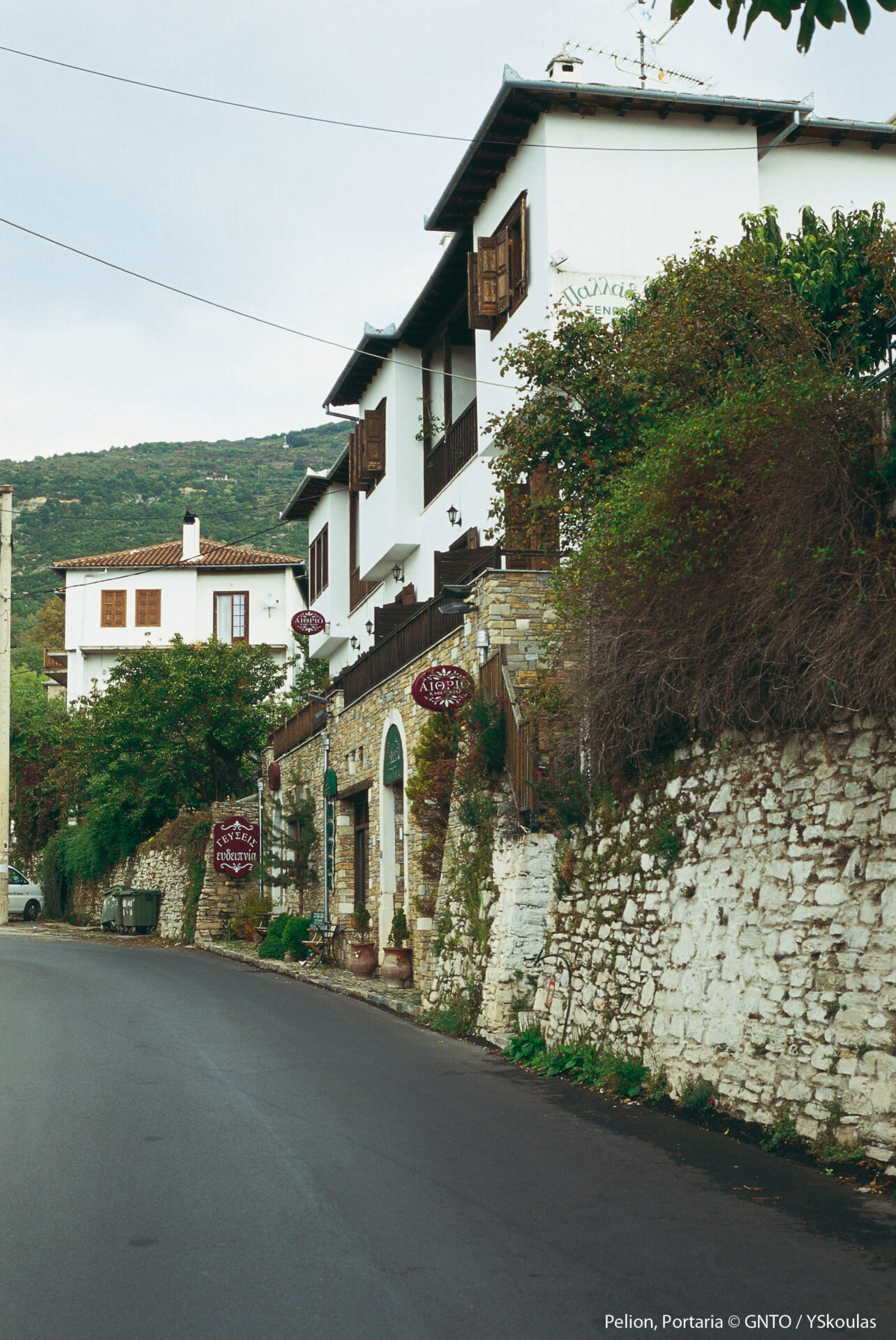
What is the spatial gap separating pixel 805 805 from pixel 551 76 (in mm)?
15421

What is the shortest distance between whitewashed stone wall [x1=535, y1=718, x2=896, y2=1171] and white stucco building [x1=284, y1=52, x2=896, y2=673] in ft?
26.5

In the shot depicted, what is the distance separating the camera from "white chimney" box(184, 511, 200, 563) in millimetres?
54781

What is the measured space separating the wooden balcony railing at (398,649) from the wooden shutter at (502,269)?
4.89 m

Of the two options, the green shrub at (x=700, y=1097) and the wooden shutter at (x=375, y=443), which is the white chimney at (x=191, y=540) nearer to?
the wooden shutter at (x=375, y=443)

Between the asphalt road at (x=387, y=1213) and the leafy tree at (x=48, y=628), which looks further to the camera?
the leafy tree at (x=48, y=628)

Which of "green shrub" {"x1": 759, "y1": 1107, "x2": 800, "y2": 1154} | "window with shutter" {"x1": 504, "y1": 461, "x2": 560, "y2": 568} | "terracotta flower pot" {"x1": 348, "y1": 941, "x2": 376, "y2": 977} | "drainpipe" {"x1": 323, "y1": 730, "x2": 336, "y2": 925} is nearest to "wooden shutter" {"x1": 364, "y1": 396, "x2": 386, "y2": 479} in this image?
"drainpipe" {"x1": 323, "y1": 730, "x2": 336, "y2": 925}

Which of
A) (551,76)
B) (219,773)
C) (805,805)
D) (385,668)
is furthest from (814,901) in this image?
(219,773)

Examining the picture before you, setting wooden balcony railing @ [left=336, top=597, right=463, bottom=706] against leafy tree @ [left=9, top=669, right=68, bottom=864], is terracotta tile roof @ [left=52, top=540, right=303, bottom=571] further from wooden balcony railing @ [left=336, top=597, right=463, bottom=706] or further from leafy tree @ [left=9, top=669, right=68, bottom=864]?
wooden balcony railing @ [left=336, top=597, right=463, bottom=706]

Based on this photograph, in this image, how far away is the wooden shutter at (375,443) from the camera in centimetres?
2711

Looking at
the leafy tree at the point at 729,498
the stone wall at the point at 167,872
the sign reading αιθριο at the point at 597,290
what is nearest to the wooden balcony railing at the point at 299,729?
the stone wall at the point at 167,872

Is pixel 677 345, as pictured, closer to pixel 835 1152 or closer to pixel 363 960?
pixel 835 1152

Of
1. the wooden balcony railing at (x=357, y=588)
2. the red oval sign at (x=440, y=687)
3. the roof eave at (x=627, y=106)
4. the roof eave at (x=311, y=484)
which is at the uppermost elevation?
the roof eave at (x=627, y=106)

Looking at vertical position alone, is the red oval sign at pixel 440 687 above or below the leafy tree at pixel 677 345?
below

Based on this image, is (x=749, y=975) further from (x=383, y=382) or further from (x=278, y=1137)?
(x=383, y=382)
